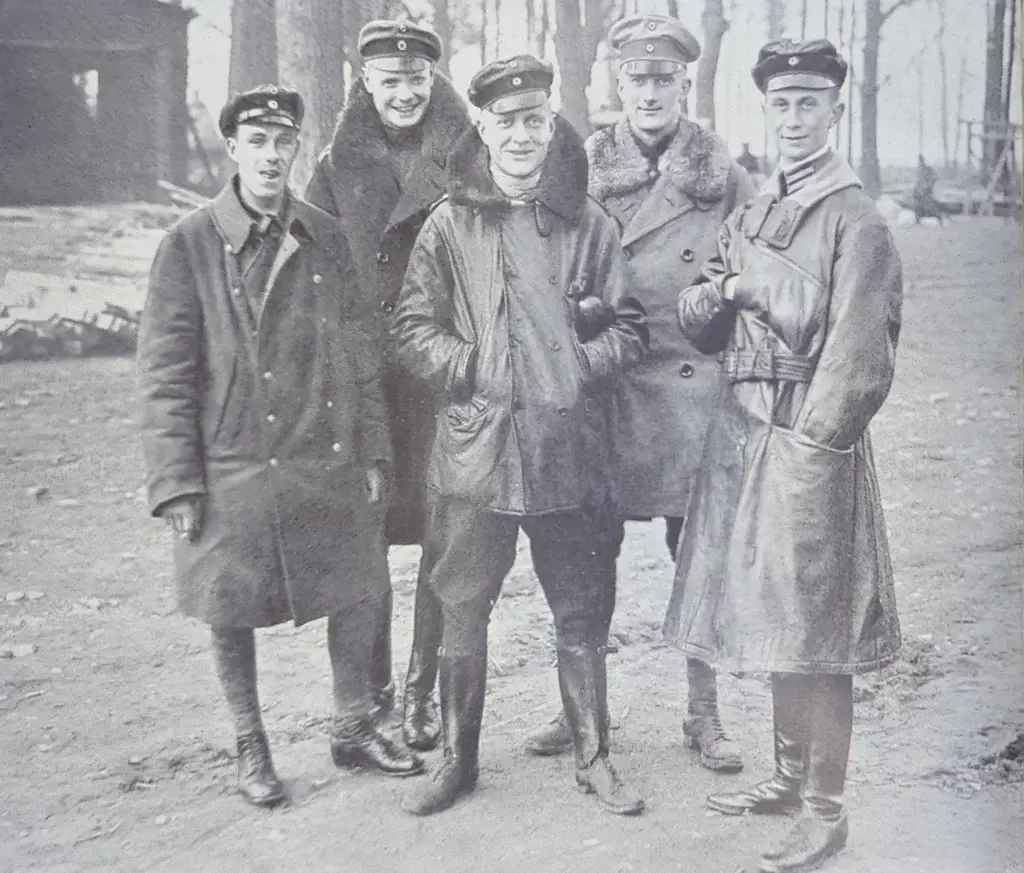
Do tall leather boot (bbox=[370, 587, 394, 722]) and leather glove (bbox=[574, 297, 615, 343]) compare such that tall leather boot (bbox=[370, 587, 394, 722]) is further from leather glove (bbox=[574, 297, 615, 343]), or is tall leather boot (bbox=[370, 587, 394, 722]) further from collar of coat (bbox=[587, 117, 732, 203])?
collar of coat (bbox=[587, 117, 732, 203])

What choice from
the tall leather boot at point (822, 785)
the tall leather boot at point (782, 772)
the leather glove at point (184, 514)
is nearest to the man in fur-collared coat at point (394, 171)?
the leather glove at point (184, 514)

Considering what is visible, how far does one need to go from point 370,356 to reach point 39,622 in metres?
1.28

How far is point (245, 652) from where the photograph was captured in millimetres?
3322

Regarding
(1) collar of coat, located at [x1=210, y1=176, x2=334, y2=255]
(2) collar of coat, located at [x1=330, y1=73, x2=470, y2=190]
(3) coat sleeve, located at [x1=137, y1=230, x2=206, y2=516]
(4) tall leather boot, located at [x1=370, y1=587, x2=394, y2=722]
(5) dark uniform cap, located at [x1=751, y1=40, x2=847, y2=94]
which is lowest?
(4) tall leather boot, located at [x1=370, y1=587, x2=394, y2=722]

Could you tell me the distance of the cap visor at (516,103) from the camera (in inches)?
121

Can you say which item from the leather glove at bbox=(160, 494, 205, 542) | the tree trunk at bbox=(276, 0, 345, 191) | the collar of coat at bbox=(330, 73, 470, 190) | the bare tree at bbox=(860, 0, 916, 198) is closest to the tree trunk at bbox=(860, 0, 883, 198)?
the bare tree at bbox=(860, 0, 916, 198)

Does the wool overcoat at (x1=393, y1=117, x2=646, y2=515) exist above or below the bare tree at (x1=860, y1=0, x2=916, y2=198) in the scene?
below

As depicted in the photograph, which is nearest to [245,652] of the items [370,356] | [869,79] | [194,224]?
[370,356]

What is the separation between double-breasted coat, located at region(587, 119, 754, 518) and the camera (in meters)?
3.43

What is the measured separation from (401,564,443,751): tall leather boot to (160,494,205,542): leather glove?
79cm

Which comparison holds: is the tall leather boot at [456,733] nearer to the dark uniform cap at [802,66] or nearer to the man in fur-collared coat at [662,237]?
the man in fur-collared coat at [662,237]

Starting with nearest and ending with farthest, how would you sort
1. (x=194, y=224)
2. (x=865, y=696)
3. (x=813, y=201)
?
(x=813, y=201) → (x=194, y=224) → (x=865, y=696)

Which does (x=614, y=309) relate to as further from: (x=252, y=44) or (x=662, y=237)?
(x=252, y=44)

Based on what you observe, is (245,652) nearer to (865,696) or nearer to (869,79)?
(865,696)
